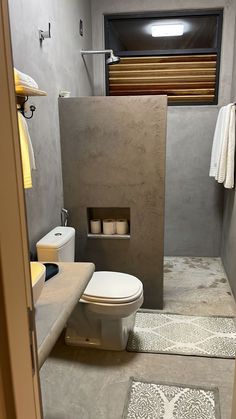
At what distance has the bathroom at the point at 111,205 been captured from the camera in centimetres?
190

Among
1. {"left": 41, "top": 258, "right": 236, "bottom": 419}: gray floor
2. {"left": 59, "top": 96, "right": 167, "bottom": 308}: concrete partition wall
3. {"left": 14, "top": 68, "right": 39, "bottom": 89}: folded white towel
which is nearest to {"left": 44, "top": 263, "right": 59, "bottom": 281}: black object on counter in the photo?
{"left": 41, "top": 258, "right": 236, "bottom": 419}: gray floor

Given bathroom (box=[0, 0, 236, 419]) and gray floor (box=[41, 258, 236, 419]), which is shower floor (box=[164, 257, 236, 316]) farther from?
gray floor (box=[41, 258, 236, 419])

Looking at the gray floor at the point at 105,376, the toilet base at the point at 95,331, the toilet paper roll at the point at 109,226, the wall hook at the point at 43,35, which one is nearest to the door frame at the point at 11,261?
the gray floor at the point at 105,376

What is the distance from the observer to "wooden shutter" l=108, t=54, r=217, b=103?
3445 millimetres

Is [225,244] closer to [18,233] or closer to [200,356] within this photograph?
[200,356]

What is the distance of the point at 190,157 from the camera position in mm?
3615

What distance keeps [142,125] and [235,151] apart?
0.94 m

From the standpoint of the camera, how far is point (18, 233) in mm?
623

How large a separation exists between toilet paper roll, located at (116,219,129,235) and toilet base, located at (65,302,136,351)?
2.36ft

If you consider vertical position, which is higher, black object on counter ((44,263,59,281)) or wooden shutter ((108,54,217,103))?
wooden shutter ((108,54,217,103))

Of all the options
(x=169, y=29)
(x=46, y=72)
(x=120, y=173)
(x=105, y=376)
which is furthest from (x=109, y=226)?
(x=169, y=29)

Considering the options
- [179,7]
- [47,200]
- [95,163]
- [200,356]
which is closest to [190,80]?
[179,7]

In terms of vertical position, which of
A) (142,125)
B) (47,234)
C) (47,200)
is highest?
(142,125)

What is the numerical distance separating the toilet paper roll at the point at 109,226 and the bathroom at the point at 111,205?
13 centimetres
